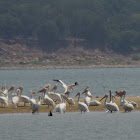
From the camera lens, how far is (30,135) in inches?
812

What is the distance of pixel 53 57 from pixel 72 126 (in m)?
96.3

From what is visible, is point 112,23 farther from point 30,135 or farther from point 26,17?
point 30,135

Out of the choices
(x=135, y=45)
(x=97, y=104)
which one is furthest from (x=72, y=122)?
(x=135, y=45)

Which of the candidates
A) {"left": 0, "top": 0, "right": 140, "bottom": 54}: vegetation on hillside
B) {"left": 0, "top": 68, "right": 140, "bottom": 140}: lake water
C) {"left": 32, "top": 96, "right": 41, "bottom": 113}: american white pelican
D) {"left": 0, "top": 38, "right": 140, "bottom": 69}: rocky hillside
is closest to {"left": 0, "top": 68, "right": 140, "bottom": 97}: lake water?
{"left": 0, "top": 68, "right": 140, "bottom": 140}: lake water

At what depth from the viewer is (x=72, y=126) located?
22.5 m

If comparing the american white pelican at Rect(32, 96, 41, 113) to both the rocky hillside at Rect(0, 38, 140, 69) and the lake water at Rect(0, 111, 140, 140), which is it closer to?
the lake water at Rect(0, 111, 140, 140)

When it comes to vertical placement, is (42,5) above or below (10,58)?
above

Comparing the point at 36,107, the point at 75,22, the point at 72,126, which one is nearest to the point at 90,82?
the point at 36,107

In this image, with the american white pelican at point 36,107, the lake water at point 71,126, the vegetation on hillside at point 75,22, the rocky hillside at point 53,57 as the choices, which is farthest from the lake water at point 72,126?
the vegetation on hillside at point 75,22

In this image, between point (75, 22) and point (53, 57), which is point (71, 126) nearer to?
point (53, 57)

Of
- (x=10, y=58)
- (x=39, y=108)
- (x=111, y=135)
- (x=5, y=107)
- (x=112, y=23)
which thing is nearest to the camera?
(x=111, y=135)

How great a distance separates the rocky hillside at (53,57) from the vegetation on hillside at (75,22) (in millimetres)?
3316

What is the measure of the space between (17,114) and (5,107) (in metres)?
1.71

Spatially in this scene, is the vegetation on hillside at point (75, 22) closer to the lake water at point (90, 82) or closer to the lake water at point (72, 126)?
the lake water at point (90, 82)
